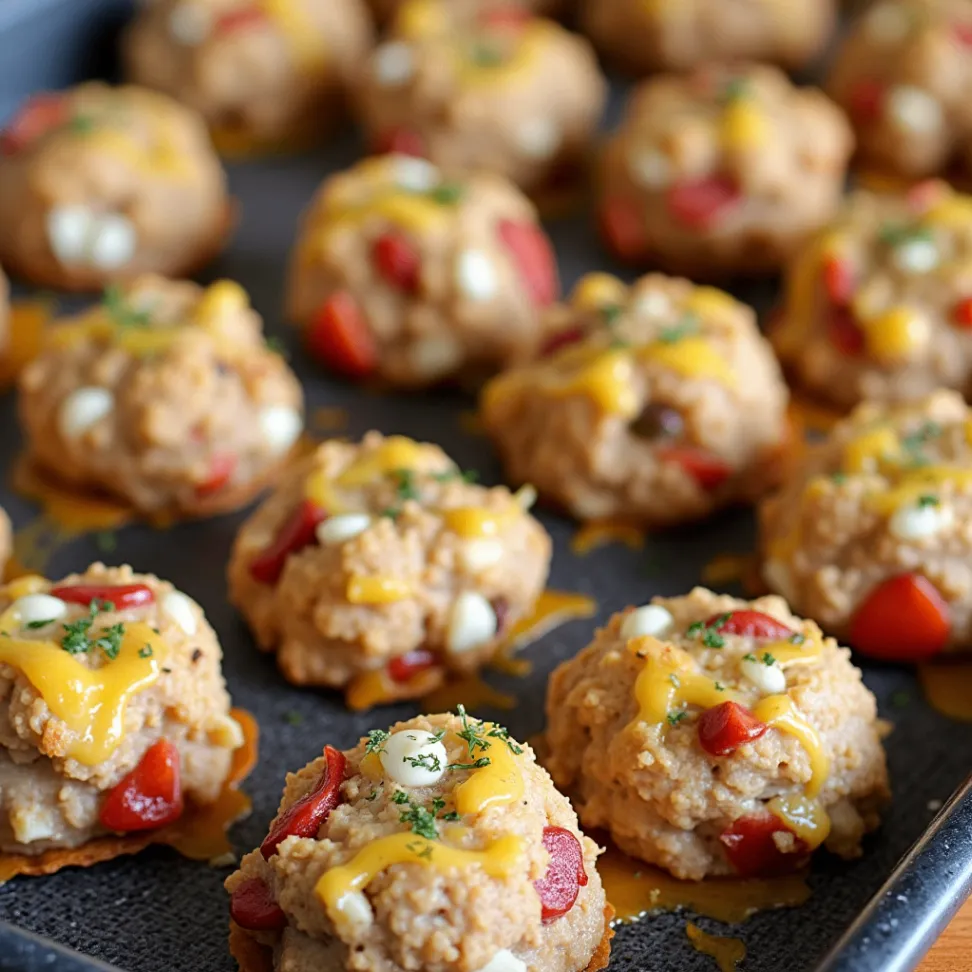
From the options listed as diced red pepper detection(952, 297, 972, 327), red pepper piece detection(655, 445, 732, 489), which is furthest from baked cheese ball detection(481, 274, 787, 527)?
diced red pepper detection(952, 297, 972, 327)

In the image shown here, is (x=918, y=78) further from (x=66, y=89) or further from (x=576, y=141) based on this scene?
(x=66, y=89)

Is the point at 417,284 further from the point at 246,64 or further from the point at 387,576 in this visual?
the point at 246,64

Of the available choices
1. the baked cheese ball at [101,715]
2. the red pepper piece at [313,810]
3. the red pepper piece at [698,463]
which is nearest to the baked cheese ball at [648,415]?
the red pepper piece at [698,463]

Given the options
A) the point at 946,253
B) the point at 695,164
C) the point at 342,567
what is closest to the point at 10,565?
Result: the point at 342,567

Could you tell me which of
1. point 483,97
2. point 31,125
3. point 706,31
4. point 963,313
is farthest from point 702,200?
point 31,125

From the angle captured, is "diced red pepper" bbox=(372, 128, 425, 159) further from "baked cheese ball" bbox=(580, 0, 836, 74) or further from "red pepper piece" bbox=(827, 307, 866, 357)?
"red pepper piece" bbox=(827, 307, 866, 357)
